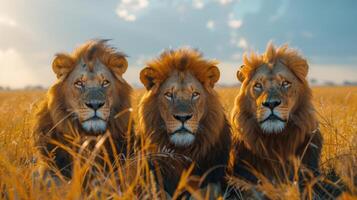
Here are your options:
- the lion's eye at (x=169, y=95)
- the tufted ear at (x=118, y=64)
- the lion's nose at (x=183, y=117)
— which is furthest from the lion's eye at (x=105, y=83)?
the lion's nose at (x=183, y=117)

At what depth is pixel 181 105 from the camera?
156 inches

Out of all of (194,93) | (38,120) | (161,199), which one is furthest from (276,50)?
(38,120)

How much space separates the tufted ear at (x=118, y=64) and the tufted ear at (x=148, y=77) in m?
0.24

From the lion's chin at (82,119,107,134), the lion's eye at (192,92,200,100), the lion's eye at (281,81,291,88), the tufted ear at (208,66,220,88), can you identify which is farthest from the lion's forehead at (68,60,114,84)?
the lion's eye at (281,81,291,88)

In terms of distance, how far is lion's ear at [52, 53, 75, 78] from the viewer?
441 cm

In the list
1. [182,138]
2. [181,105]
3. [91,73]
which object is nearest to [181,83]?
[181,105]

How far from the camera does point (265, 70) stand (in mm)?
4344

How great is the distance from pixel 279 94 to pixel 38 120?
2.12 meters

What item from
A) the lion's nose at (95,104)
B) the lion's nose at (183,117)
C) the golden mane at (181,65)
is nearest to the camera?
the lion's nose at (183,117)

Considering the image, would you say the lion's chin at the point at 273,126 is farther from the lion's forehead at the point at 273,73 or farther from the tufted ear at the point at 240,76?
the tufted ear at the point at 240,76

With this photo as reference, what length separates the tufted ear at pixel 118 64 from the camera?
4.44 metres

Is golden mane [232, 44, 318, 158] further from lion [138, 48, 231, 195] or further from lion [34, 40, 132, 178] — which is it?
lion [34, 40, 132, 178]

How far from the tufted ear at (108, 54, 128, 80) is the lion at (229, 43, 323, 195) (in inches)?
42.4

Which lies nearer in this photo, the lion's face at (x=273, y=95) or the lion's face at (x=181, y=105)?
the lion's face at (x=181, y=105)
